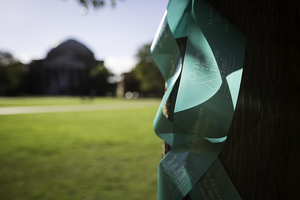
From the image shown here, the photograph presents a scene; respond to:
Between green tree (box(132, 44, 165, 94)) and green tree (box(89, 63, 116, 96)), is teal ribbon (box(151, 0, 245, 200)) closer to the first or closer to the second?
green tree (box(132, 44, 165, 94))

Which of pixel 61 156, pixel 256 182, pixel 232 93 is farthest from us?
pixel 61 156

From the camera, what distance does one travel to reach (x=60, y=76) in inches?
2283

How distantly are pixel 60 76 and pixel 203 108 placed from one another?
6321 centimetres

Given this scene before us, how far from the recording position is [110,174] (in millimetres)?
3168

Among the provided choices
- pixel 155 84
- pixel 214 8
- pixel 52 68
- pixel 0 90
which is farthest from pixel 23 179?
pixel 52 68

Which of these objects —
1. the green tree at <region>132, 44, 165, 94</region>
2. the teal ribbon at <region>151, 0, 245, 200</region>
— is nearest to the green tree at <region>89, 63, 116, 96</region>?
the green tree at <region>132, 44, 165, 94</region>

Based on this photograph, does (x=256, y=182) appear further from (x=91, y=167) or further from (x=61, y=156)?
(x=61, y=156)

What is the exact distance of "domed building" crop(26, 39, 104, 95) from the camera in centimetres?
5584

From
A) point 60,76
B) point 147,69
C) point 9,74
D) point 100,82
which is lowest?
point 100,82

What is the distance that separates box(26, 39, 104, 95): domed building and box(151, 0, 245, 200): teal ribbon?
5627 cm

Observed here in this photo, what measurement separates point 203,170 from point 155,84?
1666 inches

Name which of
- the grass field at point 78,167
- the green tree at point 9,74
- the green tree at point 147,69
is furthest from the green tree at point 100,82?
the grass field at point 78,167

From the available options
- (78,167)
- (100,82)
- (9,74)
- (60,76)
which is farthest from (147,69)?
(78,167)

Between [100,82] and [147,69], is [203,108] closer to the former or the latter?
[147,69]
